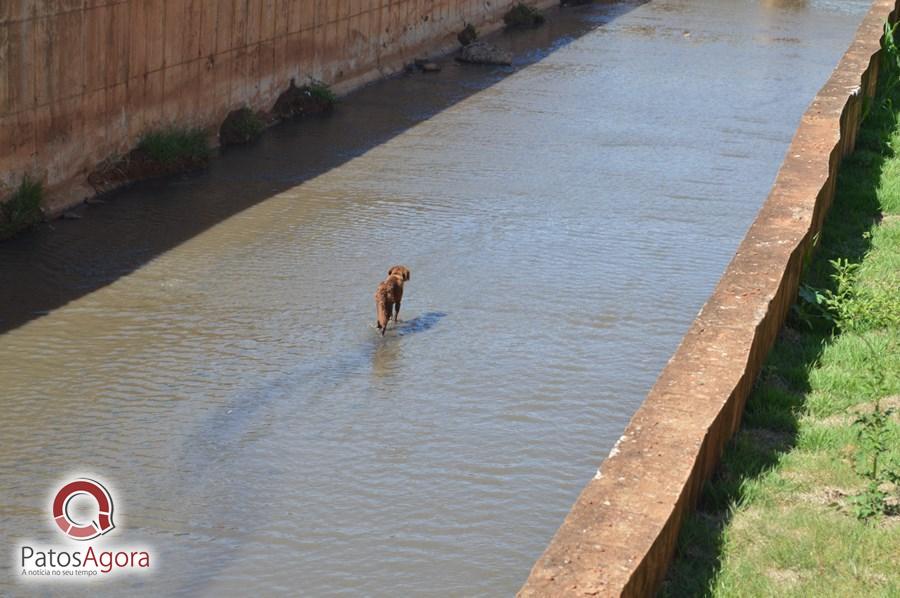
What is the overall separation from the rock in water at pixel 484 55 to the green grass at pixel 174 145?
291 inches

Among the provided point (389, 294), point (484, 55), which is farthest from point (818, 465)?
point (484, 55)

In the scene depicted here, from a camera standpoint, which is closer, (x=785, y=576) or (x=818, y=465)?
(x=785, y=576)

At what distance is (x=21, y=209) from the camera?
11.1 metres

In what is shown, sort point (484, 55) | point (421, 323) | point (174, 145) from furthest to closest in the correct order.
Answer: point (484, 55), point (174, 145), point (421, 323)

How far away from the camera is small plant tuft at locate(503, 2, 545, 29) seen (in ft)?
82.1

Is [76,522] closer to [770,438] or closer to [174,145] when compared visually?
[770,438]

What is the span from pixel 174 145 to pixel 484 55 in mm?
8142

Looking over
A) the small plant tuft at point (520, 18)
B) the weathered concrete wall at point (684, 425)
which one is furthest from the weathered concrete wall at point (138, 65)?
the small plant tuft at point (520, 18)

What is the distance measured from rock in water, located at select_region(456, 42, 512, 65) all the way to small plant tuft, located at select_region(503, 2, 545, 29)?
426 centimetres

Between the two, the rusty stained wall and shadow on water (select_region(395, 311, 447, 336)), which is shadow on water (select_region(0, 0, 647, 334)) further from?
shadow on water (select_region(395, 311, 447, 336))

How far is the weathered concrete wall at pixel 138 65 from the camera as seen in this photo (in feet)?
37.1

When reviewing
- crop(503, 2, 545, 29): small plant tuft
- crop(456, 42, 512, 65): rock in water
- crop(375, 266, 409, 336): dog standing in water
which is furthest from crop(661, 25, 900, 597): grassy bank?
crop(503, 2, 545, 29): small plant tuft

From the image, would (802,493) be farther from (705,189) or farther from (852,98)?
(705,189)

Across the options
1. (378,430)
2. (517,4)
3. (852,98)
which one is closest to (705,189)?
(852,98)
